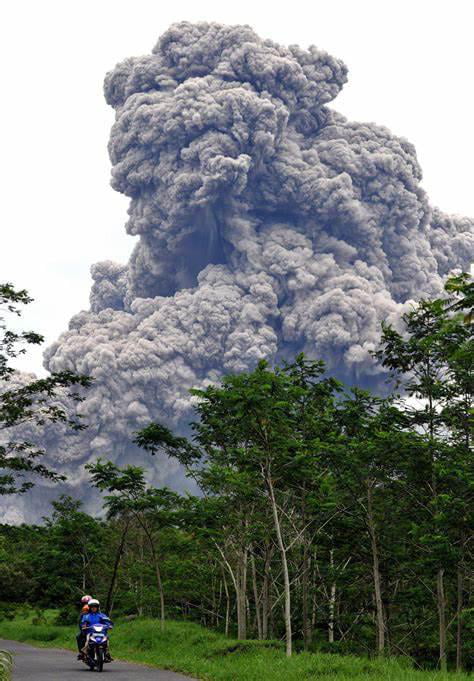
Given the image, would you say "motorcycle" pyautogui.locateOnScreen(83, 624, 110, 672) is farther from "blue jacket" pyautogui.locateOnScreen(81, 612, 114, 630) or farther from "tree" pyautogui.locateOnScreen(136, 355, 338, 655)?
"tree" pyautogui.locateOnScreen(136, 355, 338, 655)

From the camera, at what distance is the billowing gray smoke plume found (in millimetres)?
116938

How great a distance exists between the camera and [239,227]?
418ft

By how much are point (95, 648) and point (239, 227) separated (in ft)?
369

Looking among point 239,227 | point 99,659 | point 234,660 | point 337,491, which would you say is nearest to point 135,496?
point 337,491

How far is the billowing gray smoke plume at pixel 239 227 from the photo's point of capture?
11694cm

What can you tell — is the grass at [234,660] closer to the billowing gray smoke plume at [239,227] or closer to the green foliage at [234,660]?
the green foliage at [234,660]

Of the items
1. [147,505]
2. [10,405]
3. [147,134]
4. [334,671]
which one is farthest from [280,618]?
[147,134]

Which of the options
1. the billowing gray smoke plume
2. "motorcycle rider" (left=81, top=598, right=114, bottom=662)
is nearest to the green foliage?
"motorcycle rider" (left=81, top=598, right=114, bottom=662)

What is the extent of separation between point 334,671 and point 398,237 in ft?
397

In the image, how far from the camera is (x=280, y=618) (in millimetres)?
35094

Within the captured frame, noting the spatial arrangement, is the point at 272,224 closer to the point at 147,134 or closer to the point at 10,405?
the point at 147,134

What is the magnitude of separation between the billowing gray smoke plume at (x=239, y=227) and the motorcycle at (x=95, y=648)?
318ft

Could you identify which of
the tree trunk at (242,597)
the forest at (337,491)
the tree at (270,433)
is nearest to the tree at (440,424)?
the forest at (337,491)

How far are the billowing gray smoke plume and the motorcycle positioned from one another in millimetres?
96783
